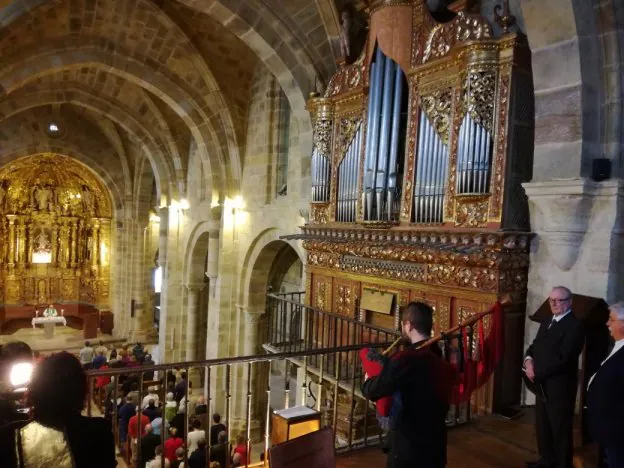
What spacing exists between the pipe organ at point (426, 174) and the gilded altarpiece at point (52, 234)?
1590cm

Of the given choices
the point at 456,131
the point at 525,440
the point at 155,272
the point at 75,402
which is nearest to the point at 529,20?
the point at 456,131

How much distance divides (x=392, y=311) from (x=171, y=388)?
6.49 m

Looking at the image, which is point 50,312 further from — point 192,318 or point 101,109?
point 101,109

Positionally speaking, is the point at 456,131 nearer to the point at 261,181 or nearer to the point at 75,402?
the point at 75,402

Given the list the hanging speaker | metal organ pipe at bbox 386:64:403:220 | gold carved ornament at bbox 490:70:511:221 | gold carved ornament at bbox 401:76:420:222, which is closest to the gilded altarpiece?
metal organ pipe at bbox 386:64:403:220

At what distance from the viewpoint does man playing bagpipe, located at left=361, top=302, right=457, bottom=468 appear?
2.73 metres

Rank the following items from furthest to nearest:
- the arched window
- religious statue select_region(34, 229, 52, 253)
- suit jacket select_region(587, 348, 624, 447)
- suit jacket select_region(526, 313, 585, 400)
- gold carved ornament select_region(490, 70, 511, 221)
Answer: the arched window → religious statue select_region(34, 229, 52, 253) → gold carved ornament select_region(490, 70, 511, 221) → suit jacket select_region(526, 313, 585, 400) → suit jacket select_region(587, 348, 624, 447)

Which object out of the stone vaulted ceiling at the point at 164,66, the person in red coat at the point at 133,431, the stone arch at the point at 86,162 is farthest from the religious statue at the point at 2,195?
the person in red coat at the point at 133,431

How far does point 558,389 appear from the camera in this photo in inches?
142

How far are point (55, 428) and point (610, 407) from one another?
2984 mm

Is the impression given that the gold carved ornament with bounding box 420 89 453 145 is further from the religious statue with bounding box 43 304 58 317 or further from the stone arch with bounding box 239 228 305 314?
the religious statue with bounding box 43 304 58 317

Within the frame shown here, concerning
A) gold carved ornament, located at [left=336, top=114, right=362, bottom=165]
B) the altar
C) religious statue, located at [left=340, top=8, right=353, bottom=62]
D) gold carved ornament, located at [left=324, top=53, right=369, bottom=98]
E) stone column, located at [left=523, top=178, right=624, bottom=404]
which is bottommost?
the altar

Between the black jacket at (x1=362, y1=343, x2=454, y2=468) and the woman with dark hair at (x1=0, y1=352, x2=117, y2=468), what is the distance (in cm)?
144

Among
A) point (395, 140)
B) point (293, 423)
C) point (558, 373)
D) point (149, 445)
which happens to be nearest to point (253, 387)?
point (149, 445)
